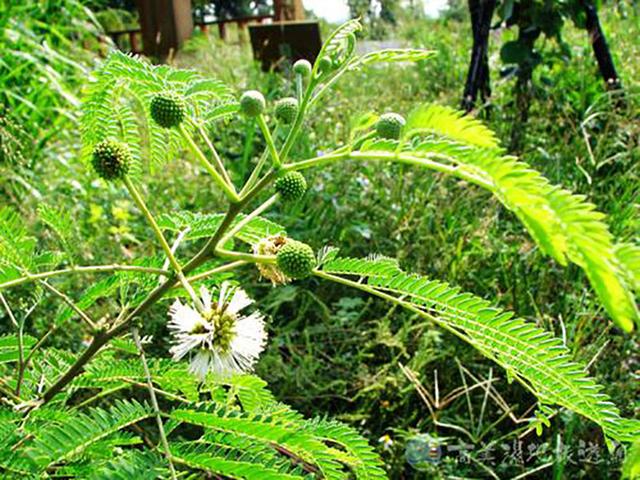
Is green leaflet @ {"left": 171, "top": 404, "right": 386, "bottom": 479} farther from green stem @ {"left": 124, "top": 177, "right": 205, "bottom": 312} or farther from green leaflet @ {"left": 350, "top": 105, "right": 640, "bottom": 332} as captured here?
green leaflet @ {"left": 350, "top": 105, "right": 640, "bottom": 332}

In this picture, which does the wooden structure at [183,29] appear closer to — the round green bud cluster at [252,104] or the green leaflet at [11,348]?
the green leaflet at [11,348]

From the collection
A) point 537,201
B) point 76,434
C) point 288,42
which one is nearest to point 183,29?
point 288,42

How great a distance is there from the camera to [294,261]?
85 centimetres

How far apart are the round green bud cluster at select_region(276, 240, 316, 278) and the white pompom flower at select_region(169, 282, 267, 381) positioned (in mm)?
98

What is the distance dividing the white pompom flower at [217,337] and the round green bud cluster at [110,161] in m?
0.18

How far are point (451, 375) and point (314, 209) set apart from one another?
1.15 meters

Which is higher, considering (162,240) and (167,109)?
(167,109)

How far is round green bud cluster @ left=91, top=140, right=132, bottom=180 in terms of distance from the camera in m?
0.90

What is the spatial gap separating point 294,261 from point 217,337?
151 mm

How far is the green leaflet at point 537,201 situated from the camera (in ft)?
1.65

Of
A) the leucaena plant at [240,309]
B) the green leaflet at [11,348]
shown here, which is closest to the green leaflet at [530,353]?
the leucaena plant at [240,309]

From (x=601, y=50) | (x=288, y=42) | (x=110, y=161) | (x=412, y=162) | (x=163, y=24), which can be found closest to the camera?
(x=412, y=162)

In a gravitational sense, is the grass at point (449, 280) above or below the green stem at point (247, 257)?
below

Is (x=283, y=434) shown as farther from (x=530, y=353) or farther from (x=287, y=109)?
(x=287, y=109)
